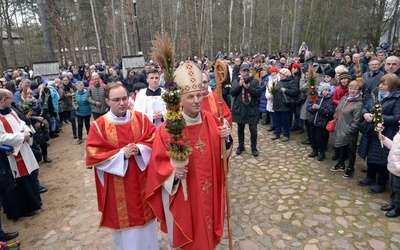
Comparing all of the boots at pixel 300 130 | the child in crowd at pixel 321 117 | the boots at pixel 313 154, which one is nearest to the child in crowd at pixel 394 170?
the child in crowd at pixel 321 117

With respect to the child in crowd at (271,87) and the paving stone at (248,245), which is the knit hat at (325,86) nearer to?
the child in crowd at (271,87)

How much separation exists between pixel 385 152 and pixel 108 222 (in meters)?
4.53

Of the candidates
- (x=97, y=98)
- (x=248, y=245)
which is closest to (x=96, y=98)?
(x=97, y=98)

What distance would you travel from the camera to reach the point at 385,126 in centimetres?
A: 485

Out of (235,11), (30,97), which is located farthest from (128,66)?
(235,11)

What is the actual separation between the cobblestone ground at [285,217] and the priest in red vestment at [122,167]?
89cm

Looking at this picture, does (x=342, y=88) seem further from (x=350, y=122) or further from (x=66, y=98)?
(x=66, y=98)

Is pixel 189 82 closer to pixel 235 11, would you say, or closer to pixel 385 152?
pixel 385 152

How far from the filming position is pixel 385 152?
4.79 m

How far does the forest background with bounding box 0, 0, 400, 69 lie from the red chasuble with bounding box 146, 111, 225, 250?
936 inches

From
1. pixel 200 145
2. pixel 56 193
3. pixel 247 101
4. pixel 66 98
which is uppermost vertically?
pixel 200 145

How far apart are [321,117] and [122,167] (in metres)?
4.90

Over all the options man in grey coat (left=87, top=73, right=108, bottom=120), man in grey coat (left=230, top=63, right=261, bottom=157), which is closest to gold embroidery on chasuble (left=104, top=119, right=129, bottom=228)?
man in grey coat (left=230, top=63, right=261, bottom=157)

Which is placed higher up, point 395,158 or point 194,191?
point 194,191
